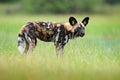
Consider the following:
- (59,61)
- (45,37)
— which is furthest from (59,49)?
(59,61)

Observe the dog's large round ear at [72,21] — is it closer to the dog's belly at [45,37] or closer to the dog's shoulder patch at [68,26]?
the dog's shoulder patch at [68,26]

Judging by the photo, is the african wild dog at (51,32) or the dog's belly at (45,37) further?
the dog's belly at (45,37)

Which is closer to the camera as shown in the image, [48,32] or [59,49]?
[59,49]

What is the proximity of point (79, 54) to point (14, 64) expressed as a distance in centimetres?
69

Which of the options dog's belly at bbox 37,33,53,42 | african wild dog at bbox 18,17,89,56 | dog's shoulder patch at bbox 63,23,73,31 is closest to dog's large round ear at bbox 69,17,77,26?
african wild dog at bbox 18,17,89,56

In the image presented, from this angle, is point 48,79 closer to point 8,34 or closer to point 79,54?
point 79,54

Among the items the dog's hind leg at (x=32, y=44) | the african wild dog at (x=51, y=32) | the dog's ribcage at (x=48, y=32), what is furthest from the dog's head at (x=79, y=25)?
the dog's hind leg at (x=32, y=44)

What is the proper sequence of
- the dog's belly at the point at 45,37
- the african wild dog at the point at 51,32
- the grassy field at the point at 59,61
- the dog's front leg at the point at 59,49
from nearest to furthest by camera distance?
the grassy field at the point at 59,61, the dog's front leg at the point at 59,49, the african wild dog at the point at 51,32, the dog's belly at the point at 45,37

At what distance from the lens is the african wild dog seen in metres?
4.14

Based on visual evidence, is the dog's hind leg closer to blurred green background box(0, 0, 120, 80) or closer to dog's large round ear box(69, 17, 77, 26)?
blurred green background box(0, 0, 120, 80)

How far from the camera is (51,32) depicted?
4.31m

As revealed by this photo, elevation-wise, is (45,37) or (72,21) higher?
(72,21)

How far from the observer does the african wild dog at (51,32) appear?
414 centimetres

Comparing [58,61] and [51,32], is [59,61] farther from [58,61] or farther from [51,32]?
[51,32]
